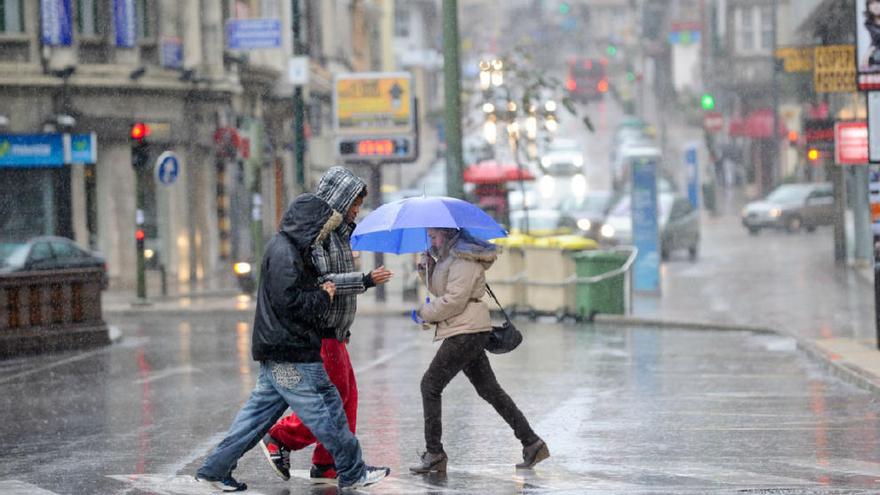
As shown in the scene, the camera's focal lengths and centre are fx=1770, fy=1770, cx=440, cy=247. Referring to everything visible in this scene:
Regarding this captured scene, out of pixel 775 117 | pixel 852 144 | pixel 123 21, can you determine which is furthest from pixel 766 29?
pixel 852 144

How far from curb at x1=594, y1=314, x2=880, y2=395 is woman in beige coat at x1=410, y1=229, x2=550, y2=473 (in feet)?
18.7

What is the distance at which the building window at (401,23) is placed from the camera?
105875 millimetres

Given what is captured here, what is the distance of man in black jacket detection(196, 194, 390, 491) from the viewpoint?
375 inches

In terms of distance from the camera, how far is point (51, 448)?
41.3 feet

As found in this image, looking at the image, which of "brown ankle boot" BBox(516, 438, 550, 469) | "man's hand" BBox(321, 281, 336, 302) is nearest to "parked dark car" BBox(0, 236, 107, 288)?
"brown ankle boot" BBox(516, 438, 550, 469)


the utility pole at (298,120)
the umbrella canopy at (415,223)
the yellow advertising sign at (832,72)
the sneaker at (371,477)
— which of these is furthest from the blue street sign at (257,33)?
the sneaker at (371,477)

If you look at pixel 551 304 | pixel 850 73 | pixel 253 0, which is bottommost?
pixel 551 304

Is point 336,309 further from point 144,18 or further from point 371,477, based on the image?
point 144,18

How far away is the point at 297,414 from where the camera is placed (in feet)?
32.1

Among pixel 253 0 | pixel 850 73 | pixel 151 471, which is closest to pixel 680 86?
Result: pixel 253 0

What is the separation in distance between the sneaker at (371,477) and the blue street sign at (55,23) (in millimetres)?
27607

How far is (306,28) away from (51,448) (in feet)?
149

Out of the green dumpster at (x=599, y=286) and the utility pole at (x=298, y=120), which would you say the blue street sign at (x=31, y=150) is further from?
the green dumpster at (x=599, y=286)

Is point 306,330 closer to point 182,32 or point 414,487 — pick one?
point 414,487
